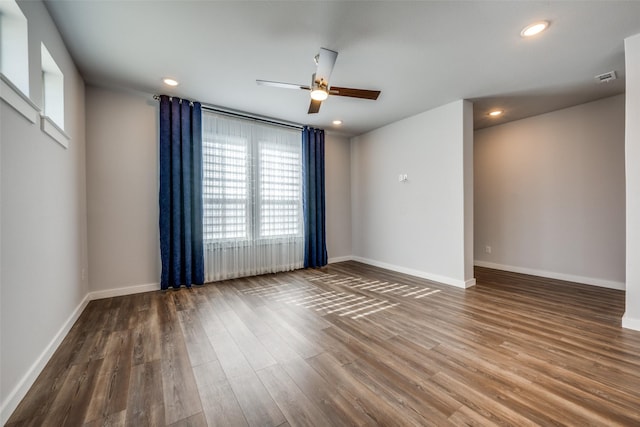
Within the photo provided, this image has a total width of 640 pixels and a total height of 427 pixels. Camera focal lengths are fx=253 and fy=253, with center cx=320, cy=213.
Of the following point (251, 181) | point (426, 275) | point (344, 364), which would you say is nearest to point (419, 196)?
point (426, 275)

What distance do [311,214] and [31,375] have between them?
3.63 meters

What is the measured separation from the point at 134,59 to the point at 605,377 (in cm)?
453

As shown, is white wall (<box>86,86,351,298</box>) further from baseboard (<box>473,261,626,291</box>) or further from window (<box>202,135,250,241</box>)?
baseboard (<box>473,261,626,291</box>)

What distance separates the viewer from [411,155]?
4191 millimetres

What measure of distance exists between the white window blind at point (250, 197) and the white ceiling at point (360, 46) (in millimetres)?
695

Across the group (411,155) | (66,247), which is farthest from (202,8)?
(411,155)

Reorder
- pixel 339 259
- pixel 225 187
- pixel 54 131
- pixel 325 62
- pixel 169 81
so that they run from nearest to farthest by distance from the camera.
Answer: pixel 54 131 → pixel 325 62 → pixel 169 81 → pixel 225 187 → pixel 339 259

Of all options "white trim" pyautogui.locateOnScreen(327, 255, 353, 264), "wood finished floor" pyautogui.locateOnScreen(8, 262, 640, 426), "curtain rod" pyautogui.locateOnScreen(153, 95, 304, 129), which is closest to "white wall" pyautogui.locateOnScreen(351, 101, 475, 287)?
"white trim" pyautogui.locateOnScreen(327, 255, 353, 264)

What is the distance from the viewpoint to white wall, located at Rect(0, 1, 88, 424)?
4.50ft

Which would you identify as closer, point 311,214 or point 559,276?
point 559,276

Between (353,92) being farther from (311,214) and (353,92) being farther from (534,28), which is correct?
(311,214)

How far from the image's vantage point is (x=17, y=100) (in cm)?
145

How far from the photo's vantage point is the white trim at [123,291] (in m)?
3.04

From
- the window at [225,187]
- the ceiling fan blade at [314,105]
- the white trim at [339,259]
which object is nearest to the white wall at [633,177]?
the ceiling fan blade at [314,105]
